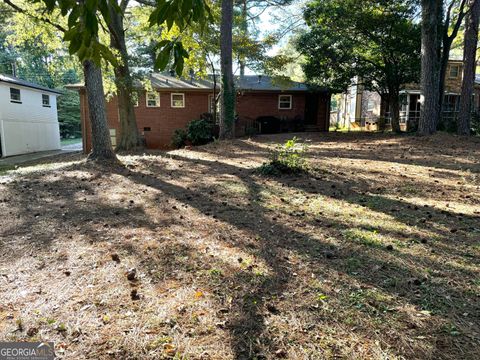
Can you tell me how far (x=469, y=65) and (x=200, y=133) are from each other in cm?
1221

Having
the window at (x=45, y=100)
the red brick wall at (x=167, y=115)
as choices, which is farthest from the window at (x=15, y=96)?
the red brick wall at (x=167, y=115)

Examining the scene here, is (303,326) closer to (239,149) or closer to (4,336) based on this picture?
(4,336)

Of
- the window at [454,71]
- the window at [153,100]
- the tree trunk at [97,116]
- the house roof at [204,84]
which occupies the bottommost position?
the tree trunk at [97,116]

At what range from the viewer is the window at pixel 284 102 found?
21.9 meters

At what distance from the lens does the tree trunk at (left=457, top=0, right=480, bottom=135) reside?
13305 mm

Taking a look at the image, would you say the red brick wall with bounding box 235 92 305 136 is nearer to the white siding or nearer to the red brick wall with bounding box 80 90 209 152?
the red brick wall with bounding box 80 90 209 152

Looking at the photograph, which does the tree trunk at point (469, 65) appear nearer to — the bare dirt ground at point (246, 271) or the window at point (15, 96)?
the bare dirt ground at point (246, 271)

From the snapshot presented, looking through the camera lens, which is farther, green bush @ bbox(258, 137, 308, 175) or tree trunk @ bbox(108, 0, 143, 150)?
tree trunk @ bbox(108, 0, 143, 150)

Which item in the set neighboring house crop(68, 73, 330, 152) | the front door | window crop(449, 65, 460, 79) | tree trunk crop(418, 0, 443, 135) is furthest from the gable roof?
window crop(449, 65, 460, 79)

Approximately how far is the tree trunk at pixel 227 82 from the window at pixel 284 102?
784cm

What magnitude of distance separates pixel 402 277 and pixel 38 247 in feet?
→ 11.4

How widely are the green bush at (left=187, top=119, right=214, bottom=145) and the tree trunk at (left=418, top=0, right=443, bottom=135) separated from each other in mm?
9797

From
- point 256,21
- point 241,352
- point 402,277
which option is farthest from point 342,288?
point 256,21

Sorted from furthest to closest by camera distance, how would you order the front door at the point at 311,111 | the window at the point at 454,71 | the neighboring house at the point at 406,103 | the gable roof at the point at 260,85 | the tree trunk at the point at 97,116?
the window at the point at 454,71
the neighboring house at the point at 406,103
the front door at the point at 311,111
the gable roof at the point at 260,85
the tree trunk at the point at 97,116
